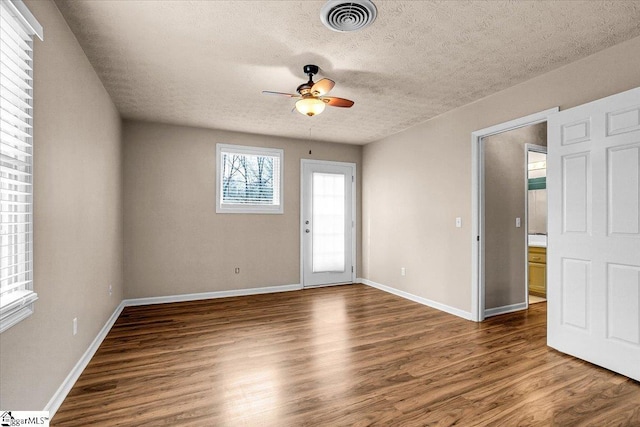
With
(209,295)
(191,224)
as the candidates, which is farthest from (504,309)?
(191,224)

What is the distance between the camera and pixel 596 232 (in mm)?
2682

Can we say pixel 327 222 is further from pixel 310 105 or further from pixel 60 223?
pixel 60 223

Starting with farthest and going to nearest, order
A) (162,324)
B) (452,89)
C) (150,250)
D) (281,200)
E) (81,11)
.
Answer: (281,200) < (150,250) < (162,324) < (452,89) < (81,11)

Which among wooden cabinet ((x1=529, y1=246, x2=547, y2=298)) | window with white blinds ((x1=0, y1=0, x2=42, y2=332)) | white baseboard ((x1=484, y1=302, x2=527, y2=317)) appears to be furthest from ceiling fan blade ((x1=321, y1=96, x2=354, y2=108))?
wooden cabinet ((x1=529, y1=246, x2=547, y2=298))

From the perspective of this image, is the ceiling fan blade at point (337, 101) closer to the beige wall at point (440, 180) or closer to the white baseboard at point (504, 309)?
the beige wall at point (440, 180)

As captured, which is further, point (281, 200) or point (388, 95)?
point (281, 200)

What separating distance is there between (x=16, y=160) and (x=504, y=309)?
16.2 ft

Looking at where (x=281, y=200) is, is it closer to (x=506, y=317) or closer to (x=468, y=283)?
(x=468, y=283)

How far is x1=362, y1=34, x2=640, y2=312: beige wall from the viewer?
2.82m

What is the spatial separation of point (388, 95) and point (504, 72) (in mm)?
1132

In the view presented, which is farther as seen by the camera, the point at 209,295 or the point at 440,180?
the point at 209,295

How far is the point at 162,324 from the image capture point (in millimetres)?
3791

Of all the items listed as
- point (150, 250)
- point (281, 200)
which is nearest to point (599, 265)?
point (281, 200)

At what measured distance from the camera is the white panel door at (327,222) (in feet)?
18.8
